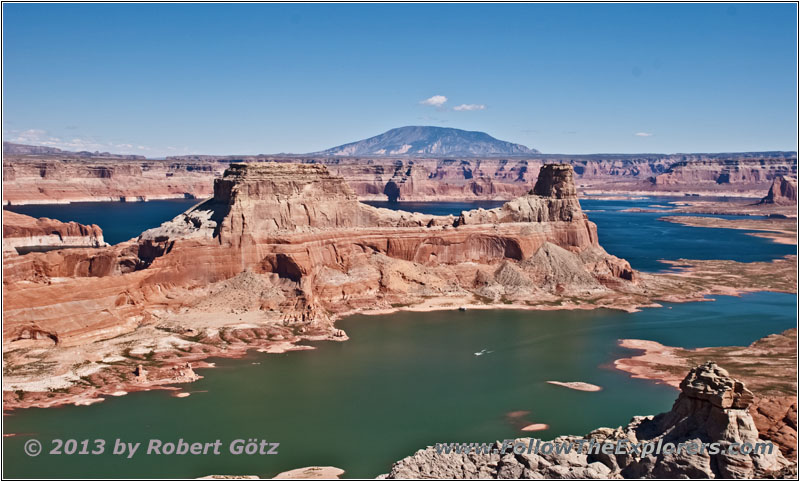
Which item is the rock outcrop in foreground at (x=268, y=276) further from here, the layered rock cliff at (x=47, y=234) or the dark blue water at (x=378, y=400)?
the layered rock cliff at (x=47, y=234)

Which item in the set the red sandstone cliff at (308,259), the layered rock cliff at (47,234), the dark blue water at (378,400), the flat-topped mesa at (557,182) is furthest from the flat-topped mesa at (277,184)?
the layered rock cliff at (47,234)

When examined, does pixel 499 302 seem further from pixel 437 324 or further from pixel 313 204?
pixel 313 204

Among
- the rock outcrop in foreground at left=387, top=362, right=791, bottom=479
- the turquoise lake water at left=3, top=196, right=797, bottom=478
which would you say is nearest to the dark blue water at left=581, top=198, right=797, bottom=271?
the turquoise lake water at left=3, top=196, right=797, bottom=478

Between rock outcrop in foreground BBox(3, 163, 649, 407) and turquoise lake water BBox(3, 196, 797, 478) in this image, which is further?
rock outcrop in foreground BBox(3, 163, 649, 407)

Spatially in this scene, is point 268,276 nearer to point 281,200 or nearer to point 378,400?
point 281,200

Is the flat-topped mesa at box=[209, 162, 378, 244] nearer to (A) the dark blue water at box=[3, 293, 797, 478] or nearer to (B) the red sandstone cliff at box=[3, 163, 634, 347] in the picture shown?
(B) the red sandstone cliff at box=[3, 163, 634, 347]
